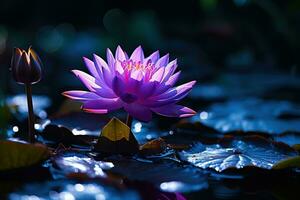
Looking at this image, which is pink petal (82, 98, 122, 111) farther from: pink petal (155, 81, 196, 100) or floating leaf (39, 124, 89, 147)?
floating leaf (39, 124, 89, 147)

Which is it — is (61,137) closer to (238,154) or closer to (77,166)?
(77,166)

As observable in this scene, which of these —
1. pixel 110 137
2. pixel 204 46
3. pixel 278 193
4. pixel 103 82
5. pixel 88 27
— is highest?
pixel 88 27

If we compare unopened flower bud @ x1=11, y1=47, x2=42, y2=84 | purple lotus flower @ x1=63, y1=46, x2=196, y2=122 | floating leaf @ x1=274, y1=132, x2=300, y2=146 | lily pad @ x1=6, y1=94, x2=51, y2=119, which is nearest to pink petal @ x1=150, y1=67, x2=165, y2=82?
purple lotus flower @ x1=63, y1=46, x2=196, y2=122

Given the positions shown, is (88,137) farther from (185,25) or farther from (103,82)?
(185,25)

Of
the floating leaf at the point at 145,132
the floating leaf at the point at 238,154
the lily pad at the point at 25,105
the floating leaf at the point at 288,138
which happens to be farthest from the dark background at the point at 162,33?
the floating leaf at the point at 238,154

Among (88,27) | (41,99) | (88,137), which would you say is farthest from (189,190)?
(88,27)

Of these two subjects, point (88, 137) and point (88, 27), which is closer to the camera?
point (88, 137)

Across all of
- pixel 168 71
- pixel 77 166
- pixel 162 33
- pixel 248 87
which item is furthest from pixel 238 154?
pixel 162 33
